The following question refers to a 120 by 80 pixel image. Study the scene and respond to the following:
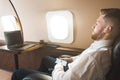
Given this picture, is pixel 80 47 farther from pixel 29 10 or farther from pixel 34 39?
pixel 29 10

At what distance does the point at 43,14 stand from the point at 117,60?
4.29 feet

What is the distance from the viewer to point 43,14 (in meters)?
2.26

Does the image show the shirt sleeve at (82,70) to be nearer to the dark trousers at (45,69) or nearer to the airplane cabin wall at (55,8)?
the dark trousers at (45,69)

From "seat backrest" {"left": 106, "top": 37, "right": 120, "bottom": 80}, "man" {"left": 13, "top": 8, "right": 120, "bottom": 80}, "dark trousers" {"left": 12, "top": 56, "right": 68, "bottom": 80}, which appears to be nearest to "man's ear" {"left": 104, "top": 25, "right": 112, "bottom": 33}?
"man" {"left": 13, "top": 8, "right": 120, "bottom": 80}

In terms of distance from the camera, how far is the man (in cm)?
124

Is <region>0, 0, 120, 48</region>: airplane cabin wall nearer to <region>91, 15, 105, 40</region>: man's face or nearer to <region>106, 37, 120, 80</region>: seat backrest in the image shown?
<region>91, 15, 105, 40</region>: man's face

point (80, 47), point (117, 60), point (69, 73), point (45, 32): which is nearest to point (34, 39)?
point (45, 32)

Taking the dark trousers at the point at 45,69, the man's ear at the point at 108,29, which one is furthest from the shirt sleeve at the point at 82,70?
the dark trousers at the point at 45,69

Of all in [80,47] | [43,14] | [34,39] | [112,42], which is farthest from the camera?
[34,39]

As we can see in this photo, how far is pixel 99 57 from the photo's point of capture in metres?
1.26

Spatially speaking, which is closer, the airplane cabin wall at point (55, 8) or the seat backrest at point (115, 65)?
the seat backrest at point (115, 65)

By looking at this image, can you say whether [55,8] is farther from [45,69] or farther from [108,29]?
[108,29]

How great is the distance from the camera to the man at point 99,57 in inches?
49.0

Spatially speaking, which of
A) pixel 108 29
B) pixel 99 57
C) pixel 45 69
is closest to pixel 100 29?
pixel 108 29
